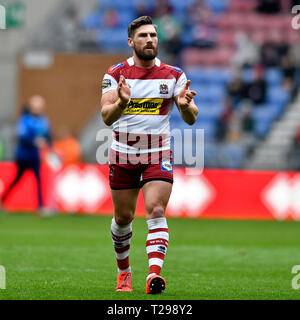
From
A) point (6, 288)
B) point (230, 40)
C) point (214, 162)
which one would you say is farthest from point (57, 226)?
point (230, 40)

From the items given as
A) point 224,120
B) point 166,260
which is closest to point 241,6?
point 224,120

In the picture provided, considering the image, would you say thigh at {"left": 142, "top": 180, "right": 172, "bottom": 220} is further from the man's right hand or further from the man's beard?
the man's beard

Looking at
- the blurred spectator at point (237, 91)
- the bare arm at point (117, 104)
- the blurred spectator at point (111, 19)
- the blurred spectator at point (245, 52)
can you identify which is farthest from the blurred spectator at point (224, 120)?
the bare arm at point (117, 104)

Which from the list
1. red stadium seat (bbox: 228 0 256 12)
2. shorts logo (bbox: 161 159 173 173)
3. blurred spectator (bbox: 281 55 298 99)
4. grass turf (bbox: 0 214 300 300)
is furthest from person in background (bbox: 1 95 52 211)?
red stadium seat (bbox: 228 0 256 12)

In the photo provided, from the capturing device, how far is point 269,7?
24828 millimetres

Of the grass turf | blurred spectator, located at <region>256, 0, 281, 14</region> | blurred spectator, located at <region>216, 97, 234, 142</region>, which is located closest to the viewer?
the grass turf

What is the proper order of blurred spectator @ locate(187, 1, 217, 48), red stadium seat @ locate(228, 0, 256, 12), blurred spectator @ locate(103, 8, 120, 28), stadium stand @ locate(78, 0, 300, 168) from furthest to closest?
blurred spectator @ locate(103, 8, 120, 28)
red stadium seat @ locate(228, 0, 256, 12)
blurred spectator @ locate(187, 1, 217, 48)
stadium stand @ locate(78, 0, 300, 168)

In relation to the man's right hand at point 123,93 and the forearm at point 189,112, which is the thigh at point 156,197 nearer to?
the forearm at point 189,112

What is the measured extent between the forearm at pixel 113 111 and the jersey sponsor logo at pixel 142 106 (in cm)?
25

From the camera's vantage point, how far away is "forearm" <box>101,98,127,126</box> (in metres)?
7.01

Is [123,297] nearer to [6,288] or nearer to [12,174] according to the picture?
[6,288]

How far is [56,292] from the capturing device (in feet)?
23.4

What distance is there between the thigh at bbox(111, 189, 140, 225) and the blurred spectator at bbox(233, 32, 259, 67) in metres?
16.5

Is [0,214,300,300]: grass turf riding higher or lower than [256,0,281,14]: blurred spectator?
lower
